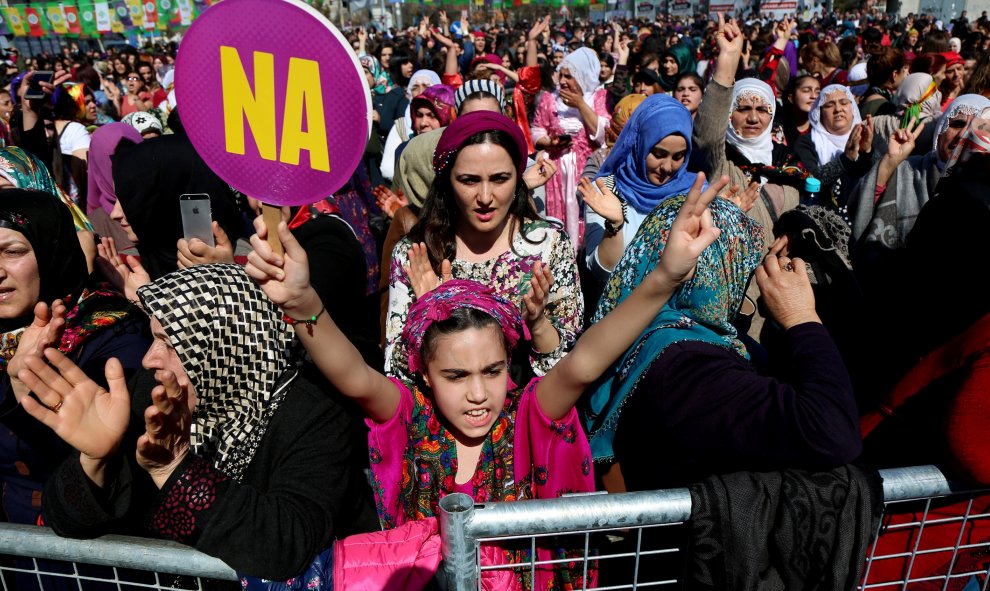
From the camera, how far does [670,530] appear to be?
179 centimetres

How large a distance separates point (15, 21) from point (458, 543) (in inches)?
1592

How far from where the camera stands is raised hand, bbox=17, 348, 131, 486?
1381 mm

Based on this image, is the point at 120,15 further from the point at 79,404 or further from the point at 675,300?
the point at 675,300

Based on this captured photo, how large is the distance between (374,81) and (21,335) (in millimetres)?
7970

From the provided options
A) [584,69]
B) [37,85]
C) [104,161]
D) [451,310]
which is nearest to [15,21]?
[37,85]

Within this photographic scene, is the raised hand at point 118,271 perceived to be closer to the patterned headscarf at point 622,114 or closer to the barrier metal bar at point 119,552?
the barrier metal bar at point 119,552

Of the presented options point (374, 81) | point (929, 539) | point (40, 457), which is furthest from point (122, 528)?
point (374, 81)

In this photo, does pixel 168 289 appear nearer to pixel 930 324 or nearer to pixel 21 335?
pixel 21 335

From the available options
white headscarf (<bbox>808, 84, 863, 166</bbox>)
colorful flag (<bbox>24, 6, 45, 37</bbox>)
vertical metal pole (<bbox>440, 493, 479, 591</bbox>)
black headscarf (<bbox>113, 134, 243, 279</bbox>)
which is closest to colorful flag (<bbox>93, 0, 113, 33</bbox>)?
colorful flag (<bbox>24, 6, 45, 37</bbox>)

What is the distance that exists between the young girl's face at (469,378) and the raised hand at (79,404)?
0.82m

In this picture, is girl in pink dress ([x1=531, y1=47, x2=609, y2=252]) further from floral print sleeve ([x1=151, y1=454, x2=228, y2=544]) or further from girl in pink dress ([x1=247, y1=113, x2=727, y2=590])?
floral print sleeve ([x1=151, y1=454, x2=228, y2=544])

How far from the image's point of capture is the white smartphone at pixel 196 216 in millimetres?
1962

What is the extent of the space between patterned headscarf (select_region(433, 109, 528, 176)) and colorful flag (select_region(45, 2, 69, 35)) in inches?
1461

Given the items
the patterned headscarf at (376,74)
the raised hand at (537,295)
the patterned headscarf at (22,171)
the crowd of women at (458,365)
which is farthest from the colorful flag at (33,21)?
the raised hand at (537,295)
